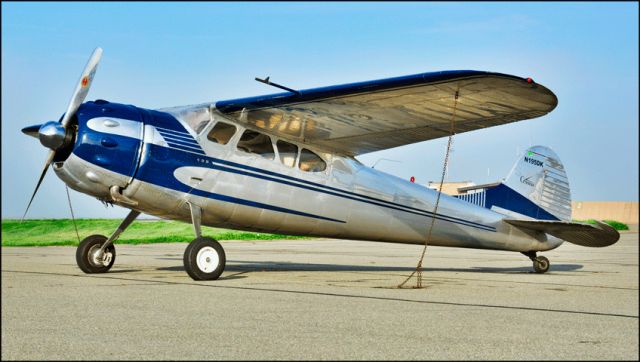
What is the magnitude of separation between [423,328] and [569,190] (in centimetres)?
999

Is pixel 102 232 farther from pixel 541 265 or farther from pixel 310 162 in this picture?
pixel 541 265

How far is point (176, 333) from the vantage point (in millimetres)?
4891

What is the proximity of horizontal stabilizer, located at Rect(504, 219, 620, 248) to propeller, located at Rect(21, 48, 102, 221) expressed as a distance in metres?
8.00

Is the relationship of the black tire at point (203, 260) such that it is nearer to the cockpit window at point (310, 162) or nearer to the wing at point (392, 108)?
the wing at point (392, 108)

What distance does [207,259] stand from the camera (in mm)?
9570

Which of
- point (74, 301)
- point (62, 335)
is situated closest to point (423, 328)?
point (62, 335)

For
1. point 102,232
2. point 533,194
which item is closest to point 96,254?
point 533,194

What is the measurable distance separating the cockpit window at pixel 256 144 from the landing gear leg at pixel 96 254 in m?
1.97

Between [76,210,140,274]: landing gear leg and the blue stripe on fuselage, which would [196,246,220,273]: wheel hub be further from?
[76,210,140,274]: landing gear leg

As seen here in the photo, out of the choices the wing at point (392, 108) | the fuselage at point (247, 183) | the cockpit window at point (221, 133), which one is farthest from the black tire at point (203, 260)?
the wing at point (392, 108)

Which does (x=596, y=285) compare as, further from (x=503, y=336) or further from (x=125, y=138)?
(x=125, y=138)

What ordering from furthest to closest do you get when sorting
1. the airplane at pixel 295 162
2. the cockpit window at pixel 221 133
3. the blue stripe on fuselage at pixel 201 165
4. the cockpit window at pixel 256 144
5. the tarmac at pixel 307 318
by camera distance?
1. the cockpit window at pixel 256 144
2. the cockpit window at pixel 221 133
3. the blue stripe on fuselage at pixel 201 165
4. the airplane at pixel 295 162
5. the tarmac at pixel 307 318

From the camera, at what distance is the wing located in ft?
30.1

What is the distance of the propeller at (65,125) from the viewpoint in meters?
9.10
